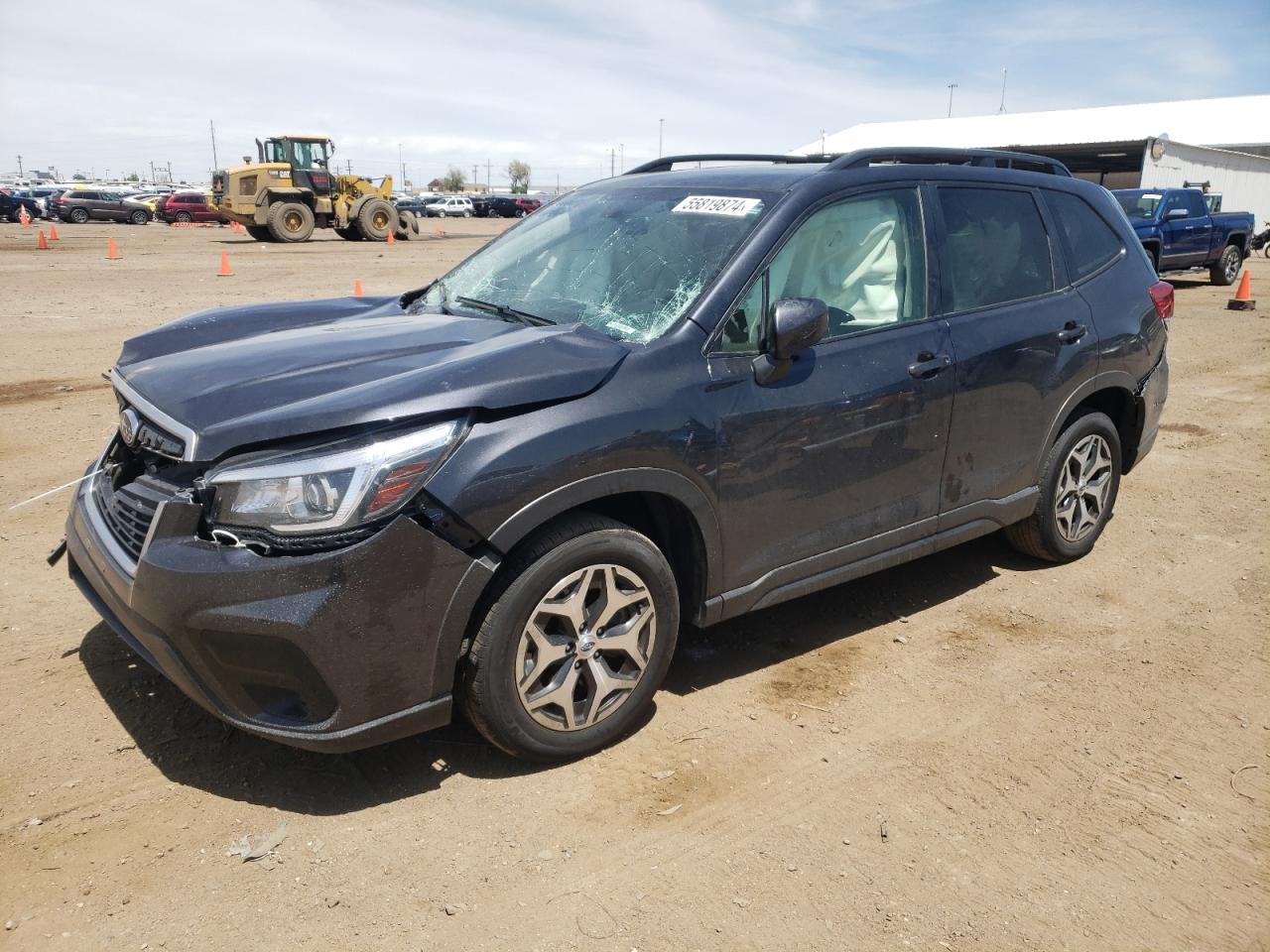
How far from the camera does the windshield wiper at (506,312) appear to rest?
365 cm

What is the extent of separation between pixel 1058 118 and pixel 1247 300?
36996 mm

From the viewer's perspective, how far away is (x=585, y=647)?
10.3ft

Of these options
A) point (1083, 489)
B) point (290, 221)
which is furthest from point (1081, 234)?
point (290, 221)

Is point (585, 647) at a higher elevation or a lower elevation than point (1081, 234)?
lower

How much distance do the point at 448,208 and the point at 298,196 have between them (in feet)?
113

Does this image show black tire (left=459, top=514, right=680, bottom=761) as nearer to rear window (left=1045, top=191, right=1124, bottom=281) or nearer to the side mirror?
the side mirror

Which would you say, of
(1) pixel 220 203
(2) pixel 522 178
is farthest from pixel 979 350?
(2) pixel 522 178

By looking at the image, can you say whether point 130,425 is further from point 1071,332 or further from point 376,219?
point 376,219

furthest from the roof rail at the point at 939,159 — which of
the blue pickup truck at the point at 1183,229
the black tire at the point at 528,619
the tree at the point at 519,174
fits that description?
the tree at the point at 519,174

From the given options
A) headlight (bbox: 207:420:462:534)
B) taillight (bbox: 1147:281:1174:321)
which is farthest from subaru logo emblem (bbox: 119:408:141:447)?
taillight (bbox: 1147:281:1174:321)

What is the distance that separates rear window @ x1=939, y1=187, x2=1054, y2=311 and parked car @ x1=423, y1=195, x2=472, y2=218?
199 feet

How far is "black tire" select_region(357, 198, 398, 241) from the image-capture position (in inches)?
1186

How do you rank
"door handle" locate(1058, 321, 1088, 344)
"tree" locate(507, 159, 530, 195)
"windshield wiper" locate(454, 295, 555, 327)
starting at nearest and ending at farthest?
"windshield wiper" locate(454, 295, 555, 327), "door handle" locate(1058, 321, 1088, 344), "tree" locate(507, 159, 530, 195)

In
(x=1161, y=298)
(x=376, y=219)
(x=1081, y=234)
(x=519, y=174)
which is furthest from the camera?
(x=519, y=174)
